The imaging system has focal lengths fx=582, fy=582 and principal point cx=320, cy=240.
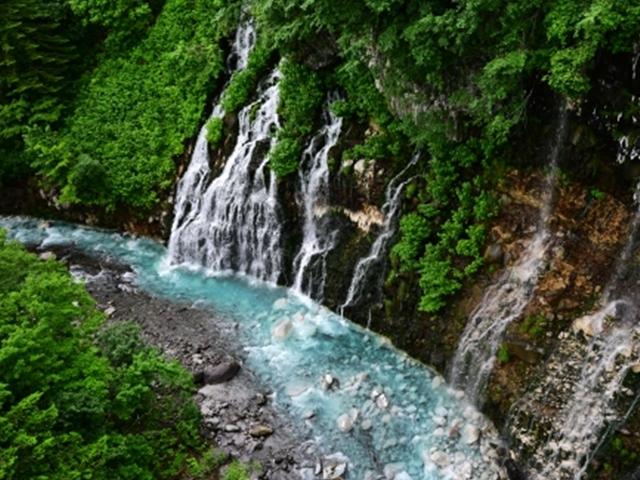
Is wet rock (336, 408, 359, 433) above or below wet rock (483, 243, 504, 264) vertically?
below

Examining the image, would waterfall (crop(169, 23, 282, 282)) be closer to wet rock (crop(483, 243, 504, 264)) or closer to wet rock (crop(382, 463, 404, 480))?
wet rock (crop(483, 243, 504, 264))

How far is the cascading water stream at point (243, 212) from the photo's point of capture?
1438 cm

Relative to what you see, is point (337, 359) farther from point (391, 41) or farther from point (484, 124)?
point (391, 41)

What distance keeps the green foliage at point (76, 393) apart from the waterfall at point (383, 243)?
4398mm

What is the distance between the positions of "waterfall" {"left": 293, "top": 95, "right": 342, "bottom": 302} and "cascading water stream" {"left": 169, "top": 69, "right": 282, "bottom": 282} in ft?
2.48

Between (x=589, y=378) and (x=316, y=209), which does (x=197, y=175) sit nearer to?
(x=316, y=209)

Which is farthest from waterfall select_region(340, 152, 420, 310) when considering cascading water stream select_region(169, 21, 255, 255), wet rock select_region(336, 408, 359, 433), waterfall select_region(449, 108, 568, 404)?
cascading water stream select_region(169, 21, 255, 255)

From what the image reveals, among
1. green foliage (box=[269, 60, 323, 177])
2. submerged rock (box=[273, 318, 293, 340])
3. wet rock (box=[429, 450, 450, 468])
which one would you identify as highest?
green foliage (box=[269, 60, 323, 177])

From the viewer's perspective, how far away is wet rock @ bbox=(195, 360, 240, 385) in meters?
11.4

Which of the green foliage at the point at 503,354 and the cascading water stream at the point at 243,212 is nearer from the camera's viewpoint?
the green foliage at the point at 503,354

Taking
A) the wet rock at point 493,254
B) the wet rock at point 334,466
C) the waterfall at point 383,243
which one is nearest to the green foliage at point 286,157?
the waterfall at point 383,243

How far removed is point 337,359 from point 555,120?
606cm

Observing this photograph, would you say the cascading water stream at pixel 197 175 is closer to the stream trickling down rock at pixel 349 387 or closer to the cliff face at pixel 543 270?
the stream trickling down rock at pixel 349 387

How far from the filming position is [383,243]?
12203 millimetres
